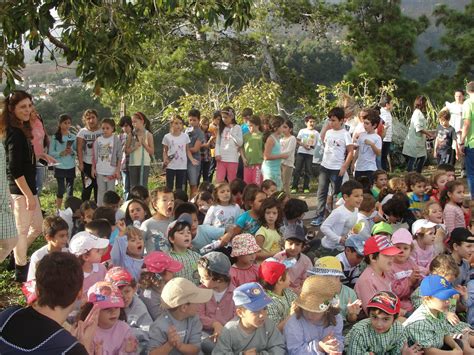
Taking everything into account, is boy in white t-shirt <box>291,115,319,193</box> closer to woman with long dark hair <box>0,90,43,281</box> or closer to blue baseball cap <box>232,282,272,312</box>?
woman with long dark hair <box>0,90,43,281</box>

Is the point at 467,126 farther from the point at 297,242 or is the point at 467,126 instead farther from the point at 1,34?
the point at 1,34

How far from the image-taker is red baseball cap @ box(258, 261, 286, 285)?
15.9 ft

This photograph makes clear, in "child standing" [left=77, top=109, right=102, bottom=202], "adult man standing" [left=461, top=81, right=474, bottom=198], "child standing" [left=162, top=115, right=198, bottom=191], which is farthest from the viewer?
"child standing" [left=162, top=115, right=198, bottom=191]

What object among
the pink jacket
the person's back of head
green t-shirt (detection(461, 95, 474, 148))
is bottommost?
the pink jacket

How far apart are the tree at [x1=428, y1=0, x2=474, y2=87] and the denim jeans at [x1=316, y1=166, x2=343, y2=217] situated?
8504 mm

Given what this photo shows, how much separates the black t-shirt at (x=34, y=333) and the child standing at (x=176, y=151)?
6524 mm

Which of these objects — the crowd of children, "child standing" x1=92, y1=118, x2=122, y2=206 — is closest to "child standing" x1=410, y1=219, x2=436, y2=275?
the crowd of children

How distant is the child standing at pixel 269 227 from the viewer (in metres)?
6.20

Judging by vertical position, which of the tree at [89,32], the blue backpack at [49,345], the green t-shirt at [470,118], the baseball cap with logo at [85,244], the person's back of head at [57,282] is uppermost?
the tree at [89,32]

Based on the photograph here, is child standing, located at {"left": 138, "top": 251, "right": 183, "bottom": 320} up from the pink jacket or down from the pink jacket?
up

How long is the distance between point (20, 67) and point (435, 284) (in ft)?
13.1

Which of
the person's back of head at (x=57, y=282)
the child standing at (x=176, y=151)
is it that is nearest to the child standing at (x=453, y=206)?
the child standing at (x=176, y=151)

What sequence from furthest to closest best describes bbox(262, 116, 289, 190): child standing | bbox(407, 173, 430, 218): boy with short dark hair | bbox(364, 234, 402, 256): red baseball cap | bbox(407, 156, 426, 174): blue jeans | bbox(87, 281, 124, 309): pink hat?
1. bbox(407, 156, 426, 174): blue jeans
2. bbox(262, 116, 289, 190): child standing
3. bbox(407, 173, 430, 218): boy with short dark hair
4. bbox(364, 234, 402, 256): red baseball cap
5. bbox(87, 281, 124, 309): pink hat

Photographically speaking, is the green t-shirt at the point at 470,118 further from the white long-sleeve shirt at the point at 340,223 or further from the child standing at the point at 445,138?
the white long-sleeve shirt at the point at 340,223
